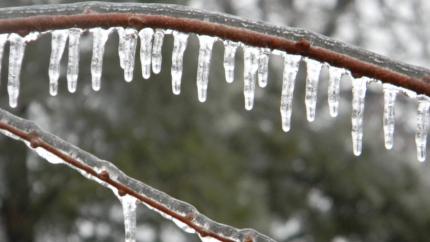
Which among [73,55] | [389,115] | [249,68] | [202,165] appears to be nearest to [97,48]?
[73,55]

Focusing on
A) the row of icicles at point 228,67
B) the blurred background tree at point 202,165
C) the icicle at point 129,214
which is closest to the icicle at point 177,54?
the row of icicles at point 228,67

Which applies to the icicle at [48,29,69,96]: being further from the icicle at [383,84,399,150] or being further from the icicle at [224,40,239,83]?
the icicle at [383,84,399,150]

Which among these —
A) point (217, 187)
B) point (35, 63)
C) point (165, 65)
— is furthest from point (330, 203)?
point (35, 63)

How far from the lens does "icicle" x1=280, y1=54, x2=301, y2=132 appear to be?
24.5 inches

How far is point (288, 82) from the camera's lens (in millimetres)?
665

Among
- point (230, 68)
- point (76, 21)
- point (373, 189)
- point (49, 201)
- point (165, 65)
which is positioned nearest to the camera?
point (76, 21)

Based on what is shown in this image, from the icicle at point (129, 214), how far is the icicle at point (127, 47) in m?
0.10

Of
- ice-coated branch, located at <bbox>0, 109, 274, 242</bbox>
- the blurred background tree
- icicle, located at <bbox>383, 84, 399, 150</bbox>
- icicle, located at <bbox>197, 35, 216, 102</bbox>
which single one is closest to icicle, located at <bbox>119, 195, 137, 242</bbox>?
ice-coated branch, located at <bbox>0, 109, 274, 242</bbox>

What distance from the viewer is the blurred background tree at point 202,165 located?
3311 mm

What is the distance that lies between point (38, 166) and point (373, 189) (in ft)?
4.83

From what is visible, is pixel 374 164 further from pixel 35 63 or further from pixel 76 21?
pixel 76 21

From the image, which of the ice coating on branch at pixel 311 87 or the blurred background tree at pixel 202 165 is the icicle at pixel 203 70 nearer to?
the ice coating on branch at pixel 311 87

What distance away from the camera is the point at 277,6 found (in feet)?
17.3

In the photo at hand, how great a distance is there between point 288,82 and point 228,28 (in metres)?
0.10
